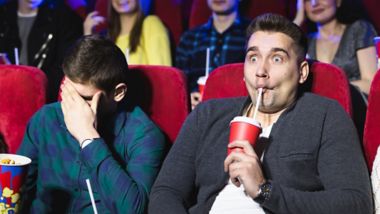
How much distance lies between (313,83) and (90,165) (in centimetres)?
57

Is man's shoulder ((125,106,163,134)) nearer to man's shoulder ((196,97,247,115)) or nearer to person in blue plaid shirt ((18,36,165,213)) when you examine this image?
person in blue plaid shirt ((18,36,165,213))

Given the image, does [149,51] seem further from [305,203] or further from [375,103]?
[305,203]

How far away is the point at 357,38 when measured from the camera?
2.42m

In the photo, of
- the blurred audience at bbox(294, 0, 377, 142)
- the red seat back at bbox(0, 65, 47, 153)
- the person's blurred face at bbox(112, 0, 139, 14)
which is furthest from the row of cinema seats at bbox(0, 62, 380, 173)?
the person's blurred face at bbox(112, 0, 139, 14)

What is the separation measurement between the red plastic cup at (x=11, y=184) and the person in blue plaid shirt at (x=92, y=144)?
16cm

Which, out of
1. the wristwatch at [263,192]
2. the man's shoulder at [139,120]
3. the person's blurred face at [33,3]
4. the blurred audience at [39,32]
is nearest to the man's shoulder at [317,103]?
the wristwatch at [263,192]

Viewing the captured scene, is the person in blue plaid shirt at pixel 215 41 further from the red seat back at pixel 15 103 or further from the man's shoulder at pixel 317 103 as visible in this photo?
the man's shoulder at pixel 317 103

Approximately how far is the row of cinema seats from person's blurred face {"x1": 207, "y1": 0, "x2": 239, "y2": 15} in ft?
3.15

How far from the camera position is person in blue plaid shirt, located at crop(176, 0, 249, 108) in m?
2.61

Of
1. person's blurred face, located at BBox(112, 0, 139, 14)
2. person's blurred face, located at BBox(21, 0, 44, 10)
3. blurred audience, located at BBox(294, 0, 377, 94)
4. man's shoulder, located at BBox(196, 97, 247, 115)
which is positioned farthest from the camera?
person's blurred face, located at BBox(21, 0, 44, 10)

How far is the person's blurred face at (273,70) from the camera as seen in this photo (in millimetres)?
1492

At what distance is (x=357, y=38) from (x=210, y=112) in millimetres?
1042

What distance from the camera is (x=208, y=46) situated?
8.73 feet

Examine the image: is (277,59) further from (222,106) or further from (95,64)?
(95,64)
